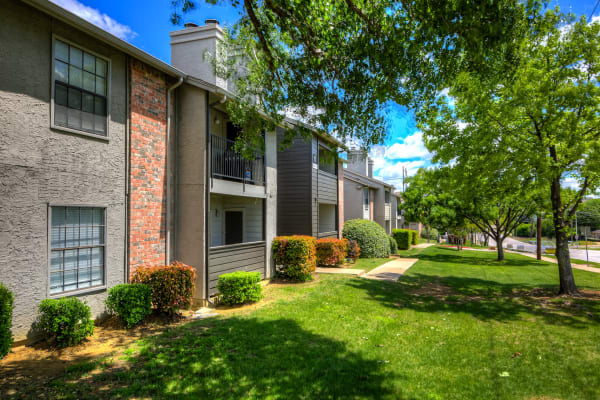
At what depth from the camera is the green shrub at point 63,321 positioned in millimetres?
5688

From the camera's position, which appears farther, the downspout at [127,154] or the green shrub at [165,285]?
the downspout at [127,154]

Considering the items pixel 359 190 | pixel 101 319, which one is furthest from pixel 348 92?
pixel 359 190

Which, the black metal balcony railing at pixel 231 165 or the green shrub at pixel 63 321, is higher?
the black metal balcony railing at pixel 231 165

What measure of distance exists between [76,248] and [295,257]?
23.5 ft

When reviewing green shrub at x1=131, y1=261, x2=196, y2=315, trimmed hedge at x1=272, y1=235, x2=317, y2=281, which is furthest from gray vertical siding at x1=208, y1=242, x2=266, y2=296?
green shrub at x1=131, y1=261, x2=196, y2=315

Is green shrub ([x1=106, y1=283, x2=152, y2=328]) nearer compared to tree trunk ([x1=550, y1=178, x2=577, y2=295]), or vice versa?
green shrub ([x1=106, y1=283, x2=152, y2=328])

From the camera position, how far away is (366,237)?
20469 millimetres

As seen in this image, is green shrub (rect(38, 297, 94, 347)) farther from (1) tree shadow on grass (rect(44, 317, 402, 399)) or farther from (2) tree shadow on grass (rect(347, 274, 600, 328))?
(2) tree shadow on grass (rect(347, 274, 600, 328))

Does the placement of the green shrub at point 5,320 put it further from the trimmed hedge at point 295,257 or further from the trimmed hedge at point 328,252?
the trimmed hedge at point 328,252

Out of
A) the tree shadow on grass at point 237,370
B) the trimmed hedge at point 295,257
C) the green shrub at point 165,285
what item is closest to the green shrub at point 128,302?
the green shrub at point 165,285

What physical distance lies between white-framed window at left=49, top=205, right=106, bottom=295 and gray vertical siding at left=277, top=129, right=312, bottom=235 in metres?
9.69

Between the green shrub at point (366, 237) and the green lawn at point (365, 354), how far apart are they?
10.2 m

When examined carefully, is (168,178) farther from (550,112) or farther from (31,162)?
(550,112)

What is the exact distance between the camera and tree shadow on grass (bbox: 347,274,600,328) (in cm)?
861
